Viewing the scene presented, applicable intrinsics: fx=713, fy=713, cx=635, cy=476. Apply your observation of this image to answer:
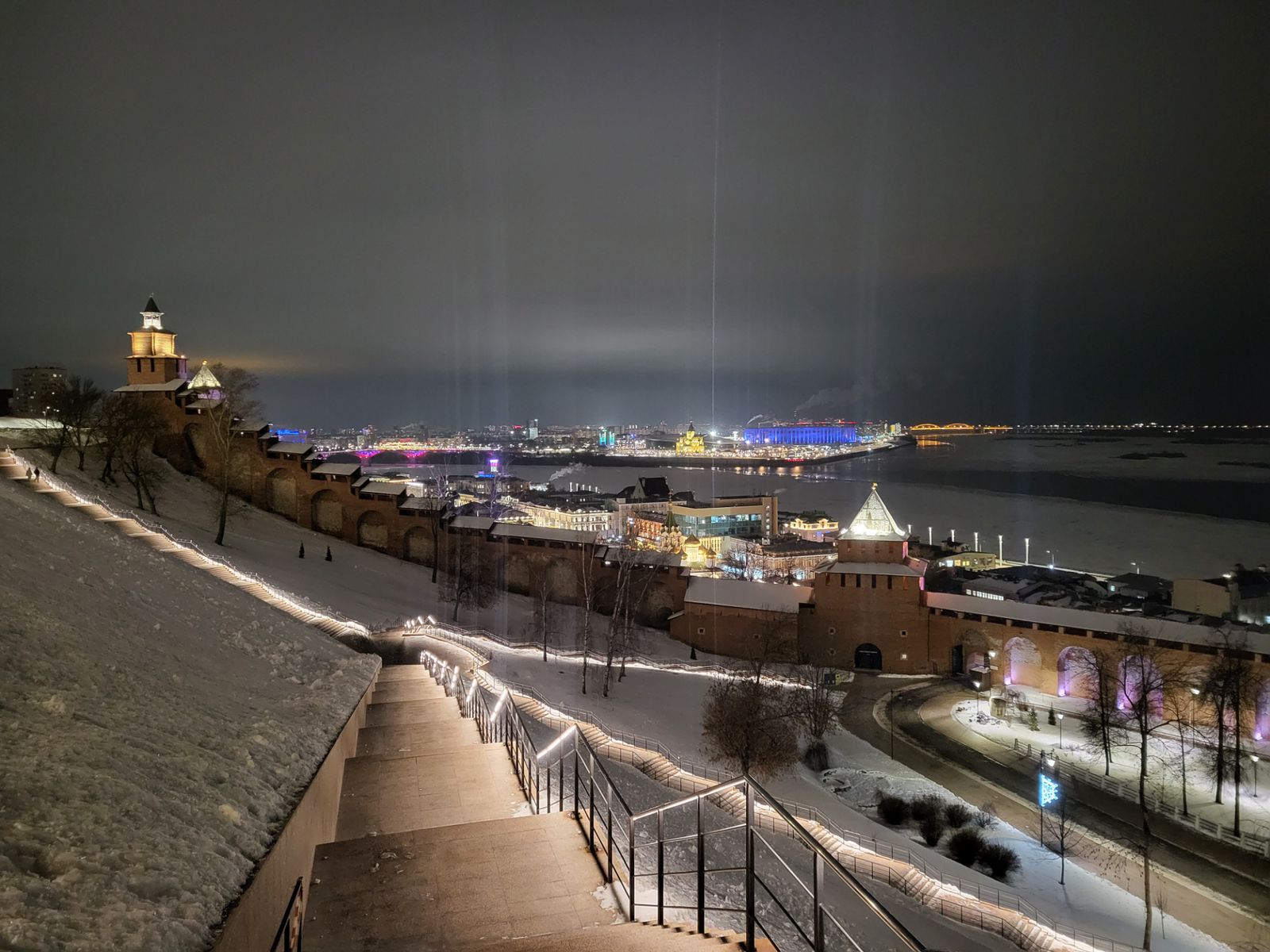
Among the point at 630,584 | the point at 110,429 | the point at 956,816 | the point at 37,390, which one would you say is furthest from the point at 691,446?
the point at 956,816

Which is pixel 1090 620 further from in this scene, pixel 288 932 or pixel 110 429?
→ pixel 110 429

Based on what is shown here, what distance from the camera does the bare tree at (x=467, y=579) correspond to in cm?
2352


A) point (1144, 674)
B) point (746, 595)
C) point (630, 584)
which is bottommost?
point (1144, 674)

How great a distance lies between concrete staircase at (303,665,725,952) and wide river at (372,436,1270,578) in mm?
53978

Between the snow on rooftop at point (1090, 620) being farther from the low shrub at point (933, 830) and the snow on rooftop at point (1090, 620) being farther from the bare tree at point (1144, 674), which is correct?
the low shrub at point (933, 830)

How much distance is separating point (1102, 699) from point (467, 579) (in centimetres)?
1893

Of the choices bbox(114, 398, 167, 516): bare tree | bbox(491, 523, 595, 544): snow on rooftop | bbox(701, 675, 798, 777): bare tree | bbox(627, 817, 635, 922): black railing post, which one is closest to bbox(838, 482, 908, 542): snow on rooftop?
bbox(491, 523, 595, 544): snow on rooftop

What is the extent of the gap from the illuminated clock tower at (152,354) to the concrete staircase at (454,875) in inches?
1361

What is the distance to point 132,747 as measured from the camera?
13.8ft


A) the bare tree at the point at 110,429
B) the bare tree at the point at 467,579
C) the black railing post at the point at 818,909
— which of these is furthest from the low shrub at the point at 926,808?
the bare tree at the point at 110,429

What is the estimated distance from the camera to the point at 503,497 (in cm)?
7531

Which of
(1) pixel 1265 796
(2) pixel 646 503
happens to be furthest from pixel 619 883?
(2) pixel 646 503

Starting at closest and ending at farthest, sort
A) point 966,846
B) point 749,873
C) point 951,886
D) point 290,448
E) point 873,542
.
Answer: point 749,873, point 951,886, point 966,846, point 873,542, point 290,448

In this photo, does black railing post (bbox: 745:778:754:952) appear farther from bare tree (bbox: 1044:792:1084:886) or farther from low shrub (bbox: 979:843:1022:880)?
bare tree (bbox: 1044:792:1084:886)
